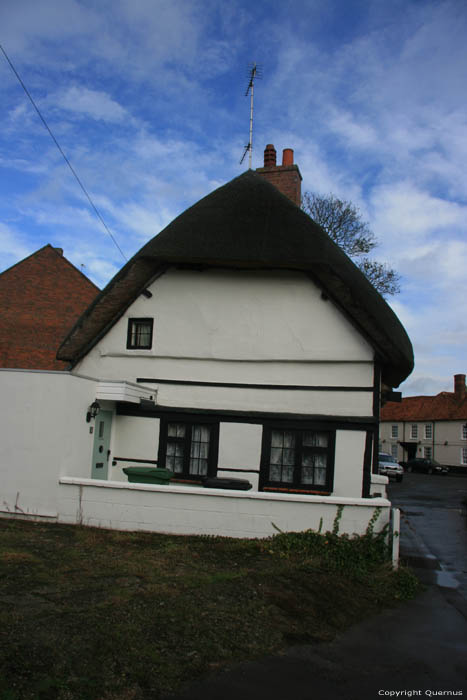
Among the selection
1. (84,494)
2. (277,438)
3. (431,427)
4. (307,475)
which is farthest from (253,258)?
(431,427)

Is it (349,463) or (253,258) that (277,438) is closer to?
(349,463)

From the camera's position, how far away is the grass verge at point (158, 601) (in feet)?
13.9

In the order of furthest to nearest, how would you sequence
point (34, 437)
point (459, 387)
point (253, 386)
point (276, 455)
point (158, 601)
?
1. point (459, 387)
2. point (253, 386)
3. point (276, 455)
4. point (34, 437)
5. point (158, 601)

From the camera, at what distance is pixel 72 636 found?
15.5 ft

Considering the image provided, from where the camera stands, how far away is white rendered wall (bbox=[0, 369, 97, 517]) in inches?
382

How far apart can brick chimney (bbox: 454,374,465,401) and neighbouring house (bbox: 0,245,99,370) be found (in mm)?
41201

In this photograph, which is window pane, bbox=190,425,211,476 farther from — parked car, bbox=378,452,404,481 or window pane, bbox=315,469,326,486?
parked car, bbox=378,452,404,481

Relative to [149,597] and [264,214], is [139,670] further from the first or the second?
[264,214]

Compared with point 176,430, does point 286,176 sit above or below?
above

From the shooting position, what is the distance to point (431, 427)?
183 feet

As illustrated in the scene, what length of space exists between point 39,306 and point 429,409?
146ft

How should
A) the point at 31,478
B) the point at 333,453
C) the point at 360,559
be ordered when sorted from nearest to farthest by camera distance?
the point at 360,559, the point at 31,478, the point at 333,453

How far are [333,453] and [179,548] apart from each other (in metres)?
4.44

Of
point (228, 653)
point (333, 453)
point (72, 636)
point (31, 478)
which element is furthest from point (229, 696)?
point (333, 453)
